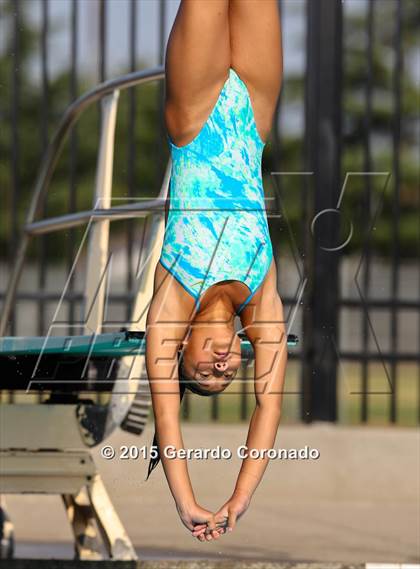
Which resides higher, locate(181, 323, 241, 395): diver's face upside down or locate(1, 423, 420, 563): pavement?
locate(181, 323, 241, 395): diver's face upside down

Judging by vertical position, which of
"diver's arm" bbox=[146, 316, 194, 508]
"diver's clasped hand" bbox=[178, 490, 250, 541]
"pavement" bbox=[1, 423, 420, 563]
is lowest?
"pavement" bbox=[1, 423, 420, 563]

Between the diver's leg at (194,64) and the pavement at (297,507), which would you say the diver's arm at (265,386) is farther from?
the pavement at (297,507)

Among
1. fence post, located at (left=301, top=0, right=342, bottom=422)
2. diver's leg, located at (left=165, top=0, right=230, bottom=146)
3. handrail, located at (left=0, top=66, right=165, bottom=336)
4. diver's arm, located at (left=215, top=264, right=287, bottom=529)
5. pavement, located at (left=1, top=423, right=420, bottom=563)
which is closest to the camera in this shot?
diver's leg, located at (left=165, top=0, right=230, bottom=146)

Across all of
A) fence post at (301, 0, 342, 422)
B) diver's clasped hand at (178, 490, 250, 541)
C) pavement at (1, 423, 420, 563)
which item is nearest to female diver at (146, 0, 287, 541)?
diver's clasped hand at (178, 490, 250, 541)

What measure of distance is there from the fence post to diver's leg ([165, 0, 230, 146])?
11.5 feet

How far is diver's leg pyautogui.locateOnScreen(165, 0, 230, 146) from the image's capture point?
2.87 meters

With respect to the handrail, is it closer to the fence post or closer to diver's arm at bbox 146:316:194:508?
diver's arm at bbox 146:316:194:508

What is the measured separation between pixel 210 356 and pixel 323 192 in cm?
356

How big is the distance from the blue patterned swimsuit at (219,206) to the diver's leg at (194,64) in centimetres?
3

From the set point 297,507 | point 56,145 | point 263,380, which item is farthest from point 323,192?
point 263,380

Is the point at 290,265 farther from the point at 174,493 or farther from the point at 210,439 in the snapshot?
the point at 174,493

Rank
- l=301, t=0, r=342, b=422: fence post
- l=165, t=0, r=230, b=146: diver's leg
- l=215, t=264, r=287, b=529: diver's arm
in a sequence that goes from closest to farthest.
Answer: l=165, t=0, r=230, b=146: diver's leg → l=215, t=264, r=287, b=529: diver's arm → l=301, t=0, r=342, b=422: fence post

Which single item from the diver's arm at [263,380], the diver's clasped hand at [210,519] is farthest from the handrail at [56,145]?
the diver's clasped hand at [210,519]

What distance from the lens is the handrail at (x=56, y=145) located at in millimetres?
4359
